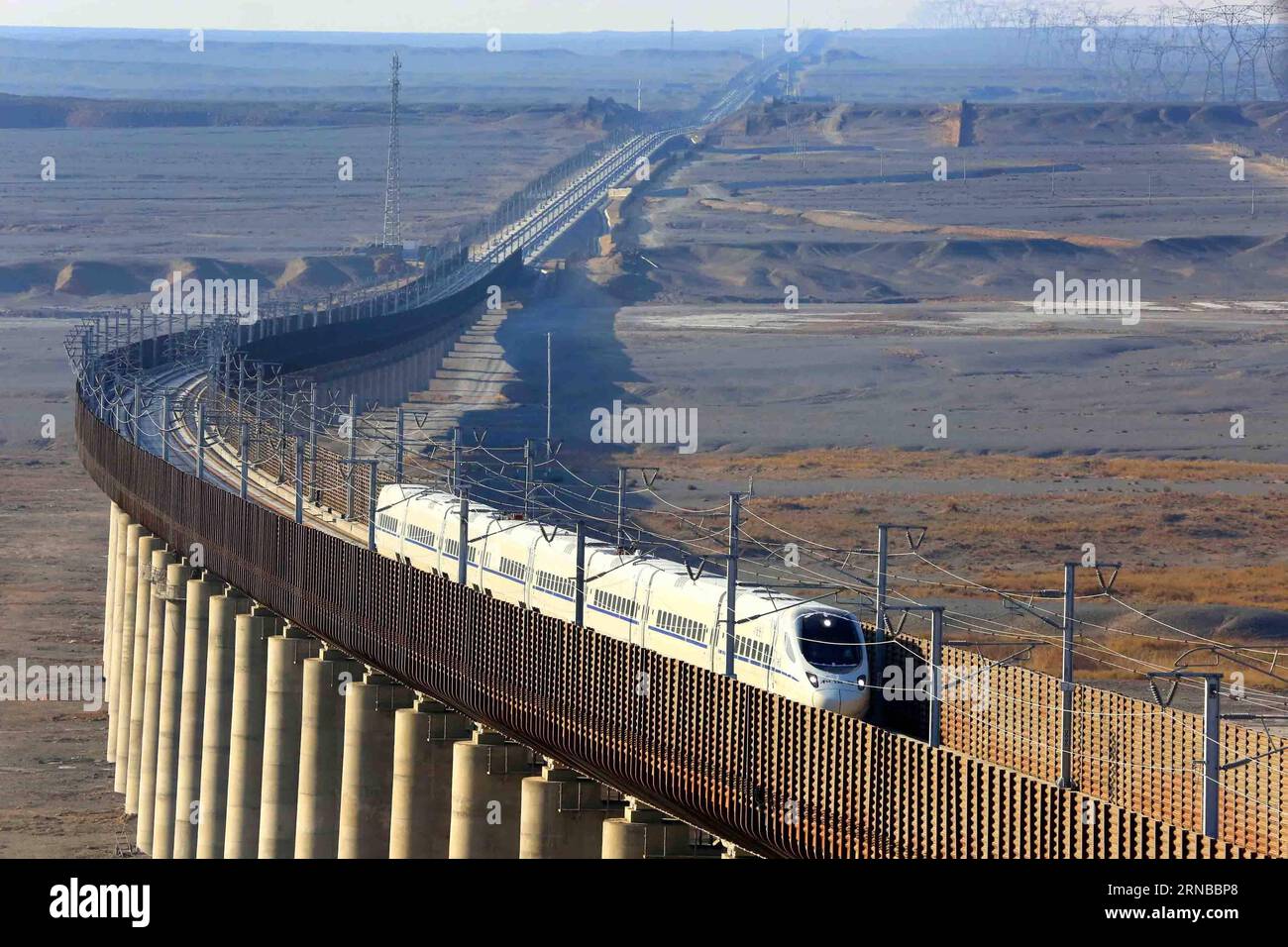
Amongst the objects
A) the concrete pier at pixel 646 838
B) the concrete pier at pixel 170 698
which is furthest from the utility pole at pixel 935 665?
the concrete pier at pixel 170 698

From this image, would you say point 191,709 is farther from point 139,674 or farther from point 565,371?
point 565,371

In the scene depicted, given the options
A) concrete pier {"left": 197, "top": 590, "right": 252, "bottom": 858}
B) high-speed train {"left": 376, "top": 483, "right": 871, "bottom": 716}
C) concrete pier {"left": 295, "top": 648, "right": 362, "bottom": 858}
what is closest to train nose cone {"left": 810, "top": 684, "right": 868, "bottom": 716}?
high-speed train {"left": 376, "top": 483, "right": 871, "bottom": 716}

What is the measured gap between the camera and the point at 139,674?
184 ft

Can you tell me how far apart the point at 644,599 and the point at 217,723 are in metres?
12.1

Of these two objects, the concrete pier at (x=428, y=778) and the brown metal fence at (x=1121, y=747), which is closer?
the brown metal fence at (x=1121, y=747)

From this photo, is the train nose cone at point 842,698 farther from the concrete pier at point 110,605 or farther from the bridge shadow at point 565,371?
the bridge shadow at point 565,371

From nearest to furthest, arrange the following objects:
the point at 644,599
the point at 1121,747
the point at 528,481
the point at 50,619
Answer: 1. the point at 1121,747
2. the point at 644,599
3. the point at 528,481
4. the point at 50,619

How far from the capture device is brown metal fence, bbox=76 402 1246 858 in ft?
78.4

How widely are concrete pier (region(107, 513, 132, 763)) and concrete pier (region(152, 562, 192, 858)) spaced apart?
5.43m

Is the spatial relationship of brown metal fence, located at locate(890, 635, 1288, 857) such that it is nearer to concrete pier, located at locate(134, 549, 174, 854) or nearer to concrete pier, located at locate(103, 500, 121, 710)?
concrete pier, located at locate(134, 549, 174, 854)

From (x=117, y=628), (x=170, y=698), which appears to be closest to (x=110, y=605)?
(x=117, y=628)

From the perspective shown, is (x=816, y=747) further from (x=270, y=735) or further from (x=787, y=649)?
(x=270, y=735)

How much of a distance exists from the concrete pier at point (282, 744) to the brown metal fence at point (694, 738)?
0.84 meters

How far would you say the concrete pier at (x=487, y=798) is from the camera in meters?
36.1
